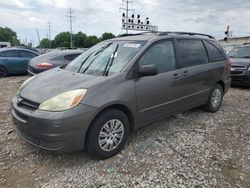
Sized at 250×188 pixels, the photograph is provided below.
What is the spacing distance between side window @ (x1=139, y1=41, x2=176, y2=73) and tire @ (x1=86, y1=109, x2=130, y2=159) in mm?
918

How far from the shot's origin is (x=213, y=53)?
16.9 ft

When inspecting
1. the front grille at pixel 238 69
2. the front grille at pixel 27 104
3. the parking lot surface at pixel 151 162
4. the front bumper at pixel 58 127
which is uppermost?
the front grille at pixel 238 69

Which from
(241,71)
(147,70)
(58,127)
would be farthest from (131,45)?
(241,71)

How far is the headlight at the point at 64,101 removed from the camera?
110 inches

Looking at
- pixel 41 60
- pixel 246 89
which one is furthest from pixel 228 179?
pixel 41 60

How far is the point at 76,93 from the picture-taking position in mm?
2902

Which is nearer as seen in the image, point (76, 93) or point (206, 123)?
point (76, 93)

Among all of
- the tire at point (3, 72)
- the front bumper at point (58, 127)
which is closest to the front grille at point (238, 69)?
the front bumper at point (58, 127)

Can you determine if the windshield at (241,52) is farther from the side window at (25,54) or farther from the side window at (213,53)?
the side window at (25,54)

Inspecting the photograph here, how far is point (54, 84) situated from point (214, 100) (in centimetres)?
359

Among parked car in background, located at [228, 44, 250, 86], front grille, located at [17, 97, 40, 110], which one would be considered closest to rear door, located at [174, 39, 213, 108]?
front grille, located at [17, 97, 40, 110]

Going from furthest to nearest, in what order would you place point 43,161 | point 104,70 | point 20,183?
1. point 104,70
2. point 43,161
3. point 20,183

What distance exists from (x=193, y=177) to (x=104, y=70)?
6.19 ft

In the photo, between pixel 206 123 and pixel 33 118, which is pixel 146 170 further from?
pixel 206 123
